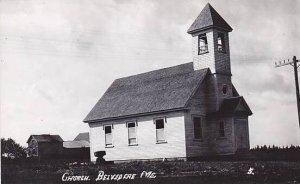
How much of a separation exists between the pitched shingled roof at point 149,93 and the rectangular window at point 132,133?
2.61 feet

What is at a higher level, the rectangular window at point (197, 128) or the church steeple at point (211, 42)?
the church steeple at point (211, 42)

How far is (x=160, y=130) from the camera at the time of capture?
27.7m

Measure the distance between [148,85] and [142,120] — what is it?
319 centimetres

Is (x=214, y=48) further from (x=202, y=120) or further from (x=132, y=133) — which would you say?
(x=132, y=133)

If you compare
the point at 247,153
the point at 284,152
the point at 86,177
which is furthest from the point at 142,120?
the point at 86,177

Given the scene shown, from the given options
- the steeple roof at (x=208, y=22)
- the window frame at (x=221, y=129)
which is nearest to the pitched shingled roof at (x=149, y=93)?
the steeple roof at (x=208, y=22)

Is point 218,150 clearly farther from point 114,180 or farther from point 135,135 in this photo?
point 114,180

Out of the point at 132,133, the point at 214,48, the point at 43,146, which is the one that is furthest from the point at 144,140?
the point at 43,146

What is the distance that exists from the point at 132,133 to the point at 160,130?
2720 millimetres

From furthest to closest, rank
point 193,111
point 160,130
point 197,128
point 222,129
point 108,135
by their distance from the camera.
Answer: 1. point 108,135
2. point 160,130
3. point 222,129
4. point 197,128
5. point 193,111

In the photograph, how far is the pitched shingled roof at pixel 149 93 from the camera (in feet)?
89.4

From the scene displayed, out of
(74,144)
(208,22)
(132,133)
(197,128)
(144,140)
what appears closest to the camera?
(197,128)

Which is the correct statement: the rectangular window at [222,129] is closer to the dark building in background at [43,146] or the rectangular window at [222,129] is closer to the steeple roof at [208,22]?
the steeple roof at [208,22]

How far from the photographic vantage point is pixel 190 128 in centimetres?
2641
